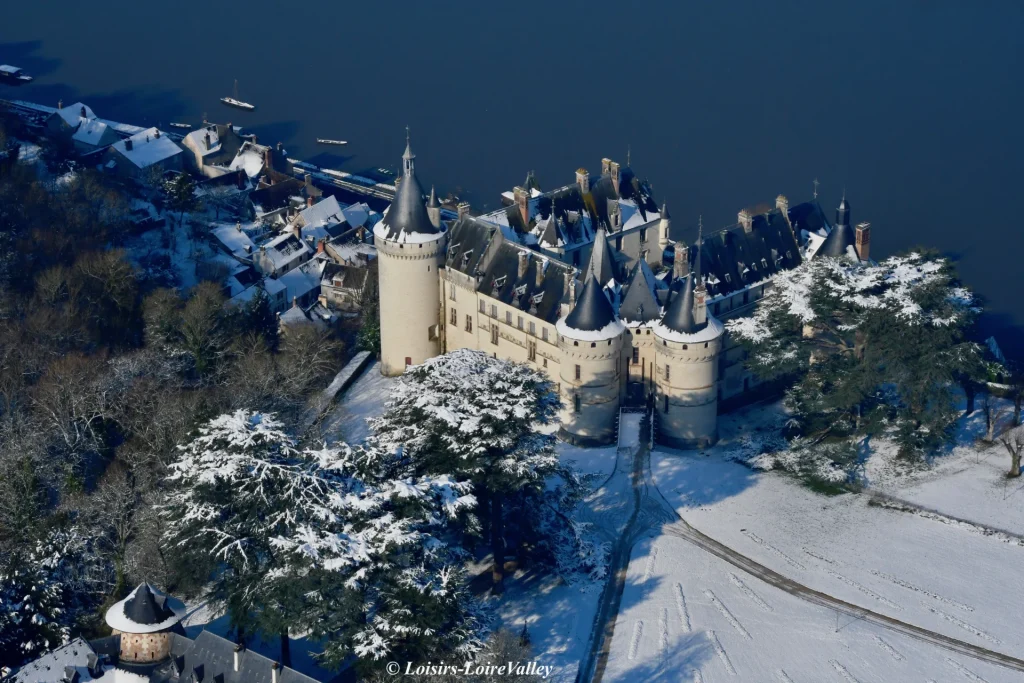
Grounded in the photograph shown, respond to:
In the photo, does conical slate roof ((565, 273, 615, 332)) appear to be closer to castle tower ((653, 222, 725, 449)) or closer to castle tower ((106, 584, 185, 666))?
castle tower ((653, 222, 725, 449))

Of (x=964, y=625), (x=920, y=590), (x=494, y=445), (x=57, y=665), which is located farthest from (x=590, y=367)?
(x=57, y=665)

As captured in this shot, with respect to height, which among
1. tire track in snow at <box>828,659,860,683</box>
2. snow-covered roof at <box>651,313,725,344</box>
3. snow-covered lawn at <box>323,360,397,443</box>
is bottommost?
tire track in snow at <box>828,659,860,683</box>

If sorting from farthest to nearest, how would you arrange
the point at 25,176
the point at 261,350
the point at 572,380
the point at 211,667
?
the point at 25,176 → the point at 261,350 → the point at 572,380 → the point at 211,667

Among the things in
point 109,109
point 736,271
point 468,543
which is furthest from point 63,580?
point 109,109

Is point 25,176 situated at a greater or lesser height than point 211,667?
greater

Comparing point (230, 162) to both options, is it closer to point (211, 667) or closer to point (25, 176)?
point (25, 176)

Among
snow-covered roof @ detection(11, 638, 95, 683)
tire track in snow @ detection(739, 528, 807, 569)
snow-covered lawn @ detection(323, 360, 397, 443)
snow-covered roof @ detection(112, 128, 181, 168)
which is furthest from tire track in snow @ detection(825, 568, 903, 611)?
snow-covered roof @ detection(112, 128, 181, 168)
